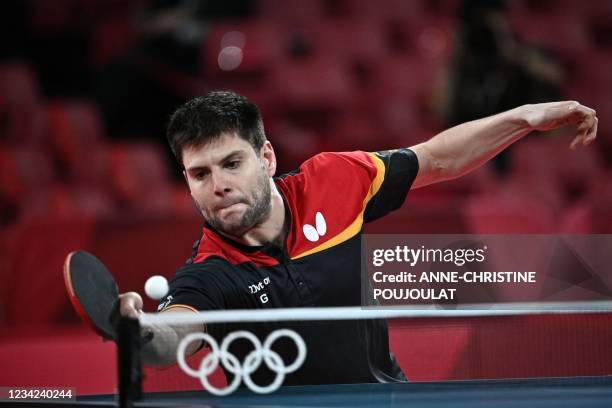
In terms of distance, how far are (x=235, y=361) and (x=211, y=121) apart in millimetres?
784

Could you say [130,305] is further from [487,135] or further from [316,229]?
[487,135]

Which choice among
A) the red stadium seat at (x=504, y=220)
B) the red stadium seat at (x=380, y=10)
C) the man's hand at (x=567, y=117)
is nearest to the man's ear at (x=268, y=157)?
the man's hand at (x=567, y=117)

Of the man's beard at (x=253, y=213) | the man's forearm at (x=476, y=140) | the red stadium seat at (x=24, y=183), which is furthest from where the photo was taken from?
the red stadium seat at (x=24, y=183)

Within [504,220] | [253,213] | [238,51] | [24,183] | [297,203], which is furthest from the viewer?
[238,51]

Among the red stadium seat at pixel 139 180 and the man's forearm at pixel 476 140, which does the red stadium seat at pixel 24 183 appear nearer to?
the red stadium seat at pixel 139 180

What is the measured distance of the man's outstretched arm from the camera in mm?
2705

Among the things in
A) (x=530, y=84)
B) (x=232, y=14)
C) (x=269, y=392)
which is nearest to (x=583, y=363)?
(x=269, y=392)

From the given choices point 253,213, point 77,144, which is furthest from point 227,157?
point 77,144

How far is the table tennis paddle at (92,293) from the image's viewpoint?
198 centimetres

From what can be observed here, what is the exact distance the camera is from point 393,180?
9.46 feet

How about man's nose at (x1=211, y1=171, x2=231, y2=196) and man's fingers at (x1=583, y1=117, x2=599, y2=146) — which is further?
man's fingers at (x1=583, y1=117, x2=599, y2=146)

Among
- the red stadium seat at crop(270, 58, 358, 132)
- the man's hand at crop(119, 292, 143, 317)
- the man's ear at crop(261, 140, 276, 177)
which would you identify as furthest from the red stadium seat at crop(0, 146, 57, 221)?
the man's hand at crop(119, 292, 143, 317)

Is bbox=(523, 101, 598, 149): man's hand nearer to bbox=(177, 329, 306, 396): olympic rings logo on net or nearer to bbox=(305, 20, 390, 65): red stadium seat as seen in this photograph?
bbox=(177, 329, 306, 396): olympic rings logo on net

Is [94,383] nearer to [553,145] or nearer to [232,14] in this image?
[232,14]
